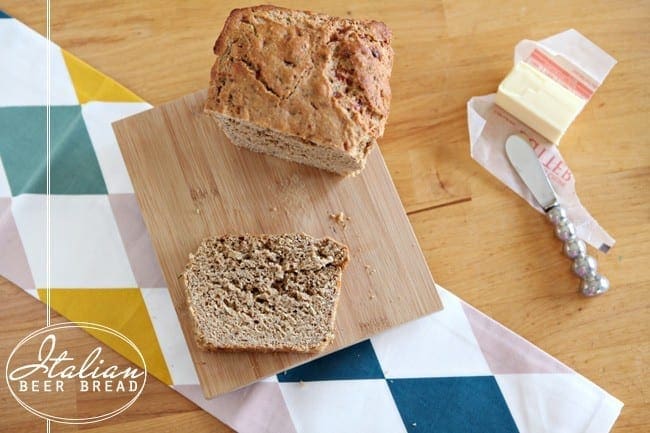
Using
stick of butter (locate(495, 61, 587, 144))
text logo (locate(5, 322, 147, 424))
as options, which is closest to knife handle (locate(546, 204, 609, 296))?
stick of butter (locate(495, 61, 587, 144))

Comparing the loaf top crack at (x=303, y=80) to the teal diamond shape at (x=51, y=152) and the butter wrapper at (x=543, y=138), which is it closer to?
the butter wrapper at (x=543, y=138)

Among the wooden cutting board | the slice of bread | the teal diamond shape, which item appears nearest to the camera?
the slice of bread

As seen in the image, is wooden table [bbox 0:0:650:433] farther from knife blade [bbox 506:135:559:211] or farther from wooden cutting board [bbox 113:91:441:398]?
wooden cutting board [bbox 113:91:441:398]

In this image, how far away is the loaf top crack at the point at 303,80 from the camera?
6.59 feet

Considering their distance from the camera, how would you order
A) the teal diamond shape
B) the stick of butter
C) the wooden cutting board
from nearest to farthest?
the wooden cutting board < the stick of butter < the teal diamond shape

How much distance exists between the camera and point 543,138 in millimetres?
2566

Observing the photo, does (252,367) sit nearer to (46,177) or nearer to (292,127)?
(292,127)

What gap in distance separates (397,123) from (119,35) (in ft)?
4.09

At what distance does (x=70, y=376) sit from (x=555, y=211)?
2.08 meters

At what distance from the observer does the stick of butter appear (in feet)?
8.04

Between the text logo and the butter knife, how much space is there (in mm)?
1735

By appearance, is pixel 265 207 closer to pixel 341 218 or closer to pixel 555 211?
pixel 341 218

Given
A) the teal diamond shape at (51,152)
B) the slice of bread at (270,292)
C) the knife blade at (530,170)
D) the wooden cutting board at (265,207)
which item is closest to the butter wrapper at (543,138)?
the knife blade at (530,170)

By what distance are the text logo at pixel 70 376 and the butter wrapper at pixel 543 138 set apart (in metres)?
1.67
